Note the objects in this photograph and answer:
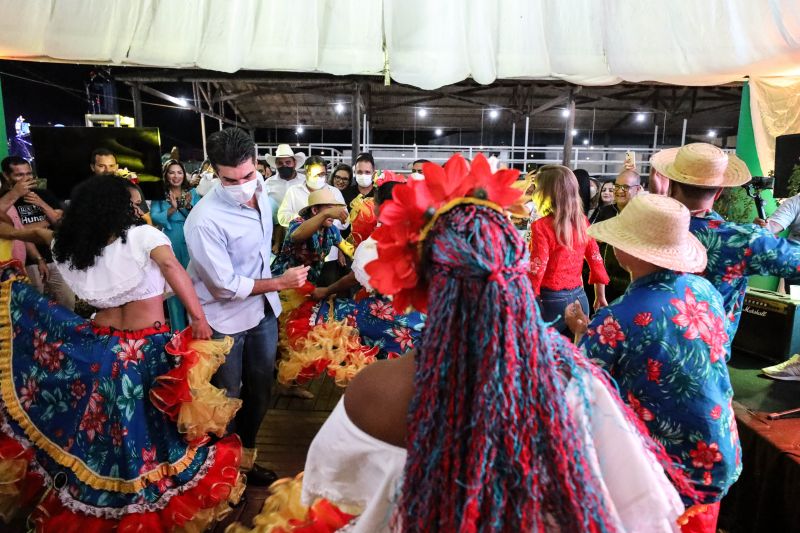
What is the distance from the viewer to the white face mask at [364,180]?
18.2ft

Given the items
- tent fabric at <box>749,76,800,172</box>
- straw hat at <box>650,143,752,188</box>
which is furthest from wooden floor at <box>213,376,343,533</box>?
tent fabric at <box>749,76,800,172</box>

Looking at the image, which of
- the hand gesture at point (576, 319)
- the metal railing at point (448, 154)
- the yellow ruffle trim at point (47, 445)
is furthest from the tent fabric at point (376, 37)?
the metal railing at point (448, 154)

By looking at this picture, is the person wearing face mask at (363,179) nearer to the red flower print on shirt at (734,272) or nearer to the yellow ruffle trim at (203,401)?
the yellow ruffle trim at (203,401)

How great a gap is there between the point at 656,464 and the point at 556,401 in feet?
0.98

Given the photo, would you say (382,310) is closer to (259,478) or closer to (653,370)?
(259,478)

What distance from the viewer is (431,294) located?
92cm

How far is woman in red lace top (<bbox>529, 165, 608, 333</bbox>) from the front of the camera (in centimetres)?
315

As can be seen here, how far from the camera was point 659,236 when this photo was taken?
5.22 ft

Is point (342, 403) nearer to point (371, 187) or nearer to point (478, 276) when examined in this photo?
point (478, 276)

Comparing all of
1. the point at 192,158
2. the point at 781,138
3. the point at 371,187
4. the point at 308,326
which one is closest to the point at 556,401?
the point at 308,326

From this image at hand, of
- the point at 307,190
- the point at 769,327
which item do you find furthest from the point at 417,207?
the point at 307,190

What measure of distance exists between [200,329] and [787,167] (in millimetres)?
4513

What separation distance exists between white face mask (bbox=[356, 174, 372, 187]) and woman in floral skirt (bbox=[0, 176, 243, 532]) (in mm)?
3408

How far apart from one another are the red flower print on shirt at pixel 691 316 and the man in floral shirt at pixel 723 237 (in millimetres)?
706
